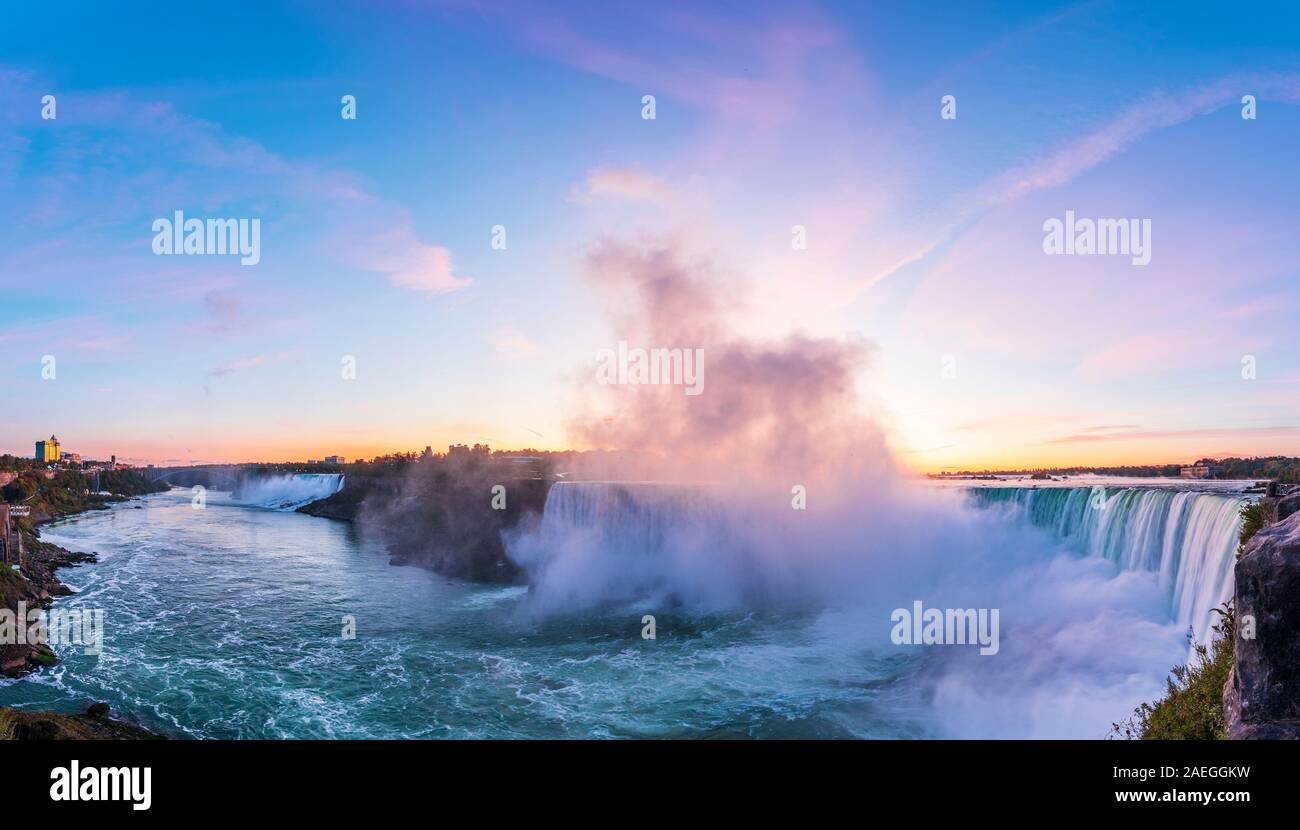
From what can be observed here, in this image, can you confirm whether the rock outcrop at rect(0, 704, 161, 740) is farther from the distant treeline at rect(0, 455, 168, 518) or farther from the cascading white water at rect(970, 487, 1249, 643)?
the distant treeline at rect(0, 455, 168, 518)

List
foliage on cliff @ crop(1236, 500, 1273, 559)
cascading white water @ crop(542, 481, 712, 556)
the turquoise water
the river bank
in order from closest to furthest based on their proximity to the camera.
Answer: foliage on cliff @ crop(1236, 500, 1273, 559)
the river bank
the turquoise water
cascading white water @ crop(542, 481, 712, 556)

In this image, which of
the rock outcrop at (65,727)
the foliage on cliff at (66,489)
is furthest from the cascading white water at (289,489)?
the rock outcrop at (65,727)

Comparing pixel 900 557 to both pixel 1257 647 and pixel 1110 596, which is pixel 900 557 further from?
pixel 1257 647

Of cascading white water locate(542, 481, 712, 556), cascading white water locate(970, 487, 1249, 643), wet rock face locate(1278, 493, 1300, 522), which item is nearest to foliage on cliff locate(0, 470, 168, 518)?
cascading white water locate(542, 481, 712, 556)

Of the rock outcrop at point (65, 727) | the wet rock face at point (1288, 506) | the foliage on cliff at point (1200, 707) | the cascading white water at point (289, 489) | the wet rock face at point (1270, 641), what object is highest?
the wet rock face at point (1288, 506)

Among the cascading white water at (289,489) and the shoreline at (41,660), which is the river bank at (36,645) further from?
the cascading white water at (289,489)

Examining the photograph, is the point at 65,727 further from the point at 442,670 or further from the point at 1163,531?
the point at 1163,531

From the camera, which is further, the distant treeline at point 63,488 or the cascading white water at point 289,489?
the cascading white water at point 289,489

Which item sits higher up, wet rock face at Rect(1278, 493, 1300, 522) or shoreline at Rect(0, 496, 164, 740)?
wet rock face at Rect(1278, 493, 1300, 522)
